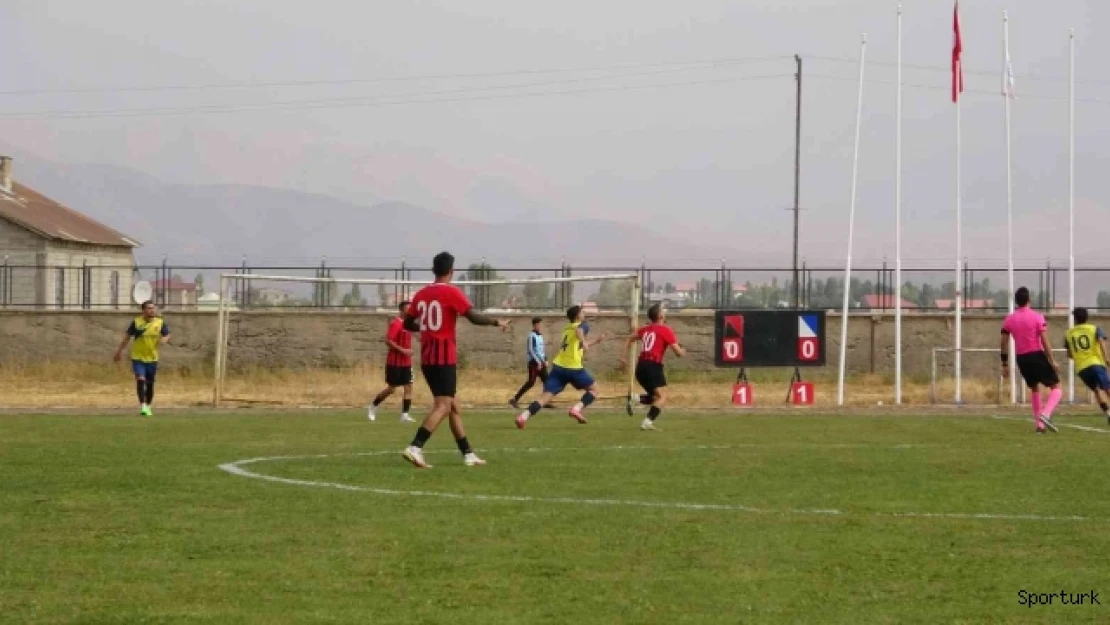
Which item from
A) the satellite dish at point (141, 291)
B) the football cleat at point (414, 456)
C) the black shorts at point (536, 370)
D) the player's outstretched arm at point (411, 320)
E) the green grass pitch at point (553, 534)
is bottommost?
the green grass pitch at point (553, 534)

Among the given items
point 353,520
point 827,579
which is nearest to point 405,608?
point 827,579

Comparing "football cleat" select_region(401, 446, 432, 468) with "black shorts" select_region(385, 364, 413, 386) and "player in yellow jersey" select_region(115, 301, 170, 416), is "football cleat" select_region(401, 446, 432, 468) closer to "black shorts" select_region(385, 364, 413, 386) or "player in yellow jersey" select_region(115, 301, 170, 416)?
"black shorts" select_region(385, 364, 413, 386)

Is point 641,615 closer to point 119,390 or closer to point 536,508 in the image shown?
point 536,508

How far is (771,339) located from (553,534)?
26.1 m

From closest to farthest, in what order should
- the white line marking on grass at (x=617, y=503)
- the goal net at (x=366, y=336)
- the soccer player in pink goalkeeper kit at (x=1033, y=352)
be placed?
the white line marking on grass at (x=617, y=503) < the soccer player in pink goalkeeper kit at (x=1033, y=352) < the goal net at (x=366, y=336)

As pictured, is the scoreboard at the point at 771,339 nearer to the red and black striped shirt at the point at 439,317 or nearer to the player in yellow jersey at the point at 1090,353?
the player in yellow jersey at the point at 1090,353

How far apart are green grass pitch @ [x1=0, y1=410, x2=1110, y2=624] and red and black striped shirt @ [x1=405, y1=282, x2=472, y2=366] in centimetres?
112

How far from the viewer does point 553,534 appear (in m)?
11.3

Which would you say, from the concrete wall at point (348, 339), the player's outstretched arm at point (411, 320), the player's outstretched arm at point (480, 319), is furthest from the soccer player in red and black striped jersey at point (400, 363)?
the concrete wall at point (348, 339)

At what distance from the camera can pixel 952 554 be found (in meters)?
10.5

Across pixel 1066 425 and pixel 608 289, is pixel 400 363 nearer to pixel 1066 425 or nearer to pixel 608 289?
pixel 1066 425

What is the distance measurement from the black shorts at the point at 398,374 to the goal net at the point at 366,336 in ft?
40.1

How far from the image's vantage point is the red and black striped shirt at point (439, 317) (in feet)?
52.4

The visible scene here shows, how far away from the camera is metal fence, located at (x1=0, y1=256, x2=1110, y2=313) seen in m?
46.9
